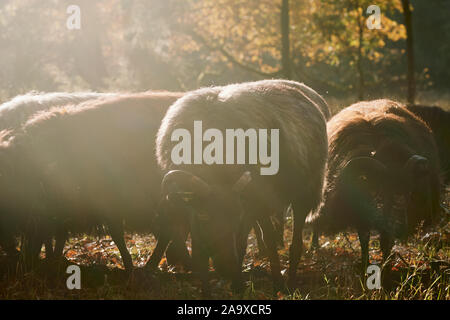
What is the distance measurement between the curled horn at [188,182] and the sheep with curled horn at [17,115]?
2117mm

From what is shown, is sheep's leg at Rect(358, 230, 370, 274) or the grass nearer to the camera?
the grass

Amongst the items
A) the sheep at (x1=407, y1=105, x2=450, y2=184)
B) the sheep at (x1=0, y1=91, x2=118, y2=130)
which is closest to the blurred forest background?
the sheep at (x1=407, y1=105, x2=450, y2=184)

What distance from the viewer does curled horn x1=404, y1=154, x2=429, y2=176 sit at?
16.7 feet

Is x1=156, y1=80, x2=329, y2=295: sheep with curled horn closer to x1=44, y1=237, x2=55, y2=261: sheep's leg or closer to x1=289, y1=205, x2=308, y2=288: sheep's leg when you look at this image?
x1=289, y1=205, x2=308, y2=288: sheep's leg

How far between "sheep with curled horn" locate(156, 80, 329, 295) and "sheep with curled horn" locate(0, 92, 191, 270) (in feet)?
2.29

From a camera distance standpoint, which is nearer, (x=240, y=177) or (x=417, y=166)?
(x=240, y=177)

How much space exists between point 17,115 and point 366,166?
14.0 ft

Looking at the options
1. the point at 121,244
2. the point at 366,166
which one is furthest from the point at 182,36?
the point at 366,166

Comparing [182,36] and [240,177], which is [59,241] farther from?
[182,36]

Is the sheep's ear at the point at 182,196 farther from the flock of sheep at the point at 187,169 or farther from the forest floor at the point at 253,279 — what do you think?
the forest floor at the point at 253,279

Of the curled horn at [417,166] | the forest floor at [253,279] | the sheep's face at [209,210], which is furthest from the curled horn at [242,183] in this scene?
the curled horn at [417,166]

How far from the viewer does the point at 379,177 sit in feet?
17.4
